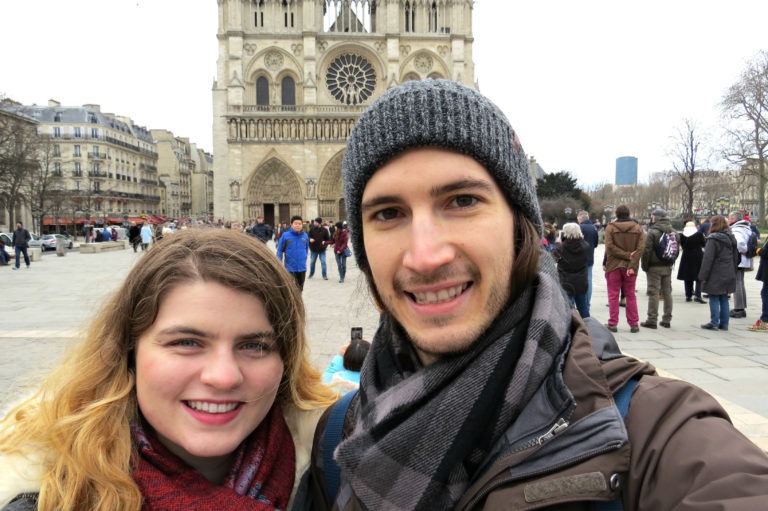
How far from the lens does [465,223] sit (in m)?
1.04

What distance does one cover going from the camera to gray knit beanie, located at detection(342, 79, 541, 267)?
109 centimetres

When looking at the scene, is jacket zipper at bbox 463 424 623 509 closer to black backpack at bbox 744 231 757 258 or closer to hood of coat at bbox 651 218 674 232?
hood of coat at bbox 651 218 674 232

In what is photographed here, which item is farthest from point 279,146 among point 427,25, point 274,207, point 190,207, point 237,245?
point 190,207

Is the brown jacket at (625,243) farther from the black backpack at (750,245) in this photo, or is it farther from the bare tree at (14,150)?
the bare tree at (14,150)

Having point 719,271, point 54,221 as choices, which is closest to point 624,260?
point 719,271

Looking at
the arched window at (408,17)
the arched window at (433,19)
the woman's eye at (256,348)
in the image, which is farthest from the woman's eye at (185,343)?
the arched window at (433,19)

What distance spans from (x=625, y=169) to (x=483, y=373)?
178 metres

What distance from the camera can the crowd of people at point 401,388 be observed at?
31.5 inches

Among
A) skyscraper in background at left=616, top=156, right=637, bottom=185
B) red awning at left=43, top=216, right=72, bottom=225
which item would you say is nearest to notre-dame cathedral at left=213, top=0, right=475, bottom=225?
red awning at left=43, top=216, right=72, bottom=225

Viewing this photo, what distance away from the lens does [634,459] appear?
0.78 m

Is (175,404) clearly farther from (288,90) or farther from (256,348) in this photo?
(288,90)

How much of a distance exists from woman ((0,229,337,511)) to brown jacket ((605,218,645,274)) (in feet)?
21.0

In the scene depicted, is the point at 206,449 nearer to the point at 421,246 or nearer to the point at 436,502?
the point at 436,502

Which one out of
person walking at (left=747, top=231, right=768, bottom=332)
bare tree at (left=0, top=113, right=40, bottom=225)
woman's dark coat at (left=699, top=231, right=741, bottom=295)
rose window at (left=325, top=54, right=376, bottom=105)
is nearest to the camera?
woman's dark coat at (left=699, top=231, right=741, bottom=295)
